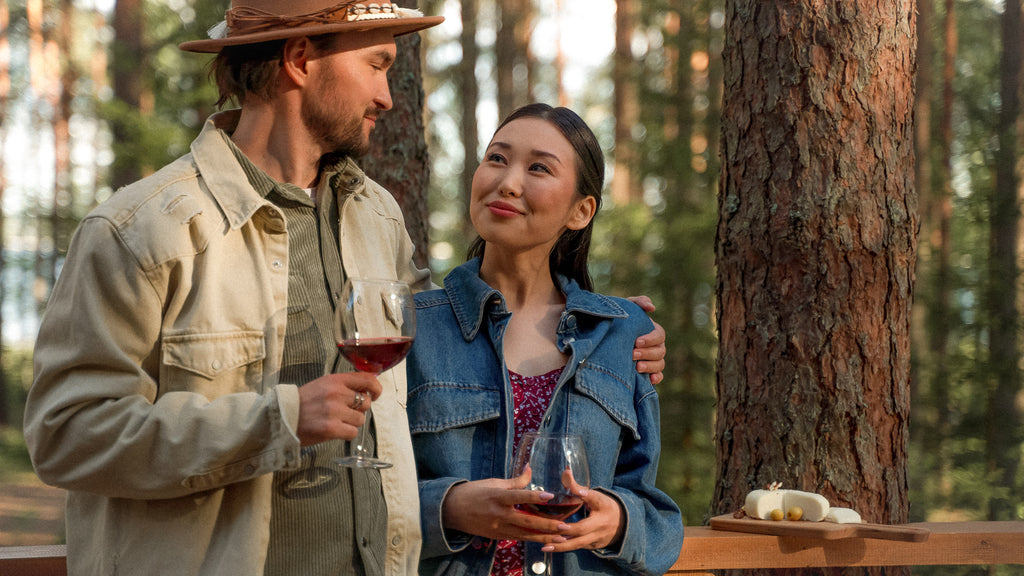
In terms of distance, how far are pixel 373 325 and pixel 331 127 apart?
637 millimetres

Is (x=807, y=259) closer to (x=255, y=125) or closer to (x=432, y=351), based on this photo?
(x=432, y=351)

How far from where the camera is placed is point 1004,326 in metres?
7.77

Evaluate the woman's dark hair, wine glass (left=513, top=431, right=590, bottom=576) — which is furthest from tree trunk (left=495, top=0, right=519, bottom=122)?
wine glass (left=513, top=431, right=590, bottom=576)

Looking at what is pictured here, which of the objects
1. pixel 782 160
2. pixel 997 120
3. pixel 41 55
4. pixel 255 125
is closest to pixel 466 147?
pixel 997 120

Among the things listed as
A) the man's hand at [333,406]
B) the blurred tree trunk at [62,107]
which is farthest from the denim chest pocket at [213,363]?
the blurred tree trunk at [62,107]

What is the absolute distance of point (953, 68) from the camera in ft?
38.6

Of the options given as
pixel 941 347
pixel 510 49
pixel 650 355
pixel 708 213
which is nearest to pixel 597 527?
pixel 650 355

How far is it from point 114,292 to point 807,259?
2338 mm

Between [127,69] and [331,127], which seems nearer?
[331,127]

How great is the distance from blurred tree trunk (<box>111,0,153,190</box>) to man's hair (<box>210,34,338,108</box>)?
6.70 meters

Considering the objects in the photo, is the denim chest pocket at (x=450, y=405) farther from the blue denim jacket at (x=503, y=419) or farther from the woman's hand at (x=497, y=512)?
the woman's hand at (x=497, y=512)

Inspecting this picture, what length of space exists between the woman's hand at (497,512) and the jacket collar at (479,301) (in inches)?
19.7

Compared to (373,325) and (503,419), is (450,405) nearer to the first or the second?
(503,419)

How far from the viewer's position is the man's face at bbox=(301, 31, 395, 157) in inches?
89.2
